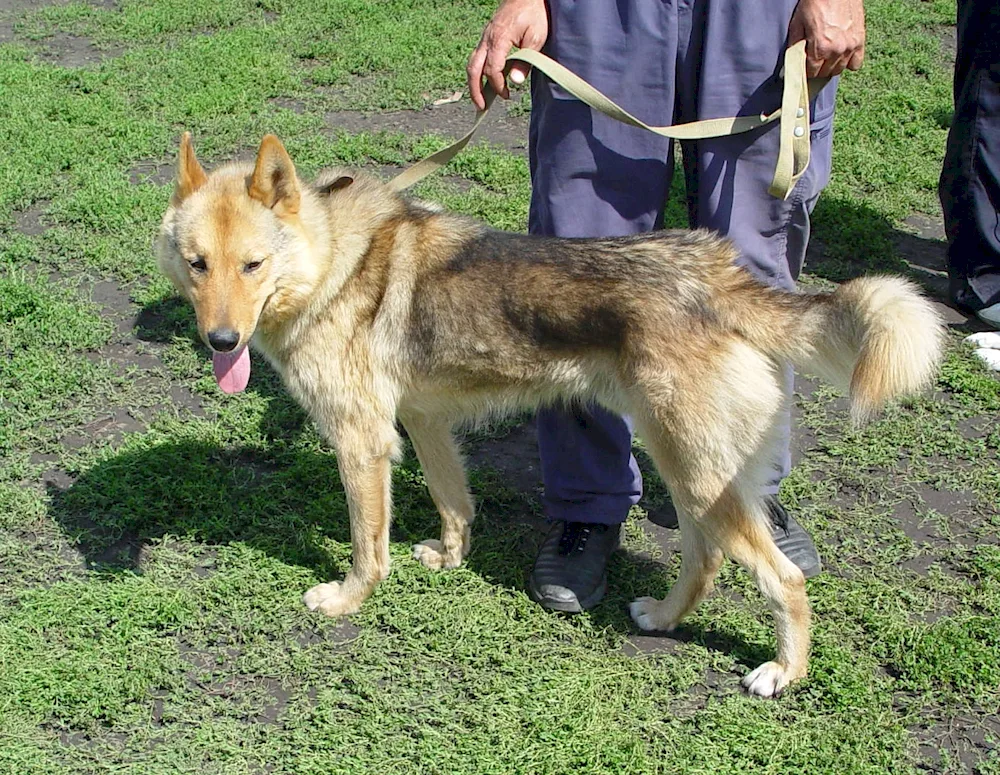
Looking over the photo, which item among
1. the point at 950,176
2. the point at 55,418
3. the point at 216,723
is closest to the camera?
the point at 216,723

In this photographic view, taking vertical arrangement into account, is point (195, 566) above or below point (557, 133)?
below

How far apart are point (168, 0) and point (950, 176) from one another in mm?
7187

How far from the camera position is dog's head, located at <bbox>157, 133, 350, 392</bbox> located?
3414 mm

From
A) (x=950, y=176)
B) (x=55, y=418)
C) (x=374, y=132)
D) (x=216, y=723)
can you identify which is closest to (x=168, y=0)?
(x=374, y=132)

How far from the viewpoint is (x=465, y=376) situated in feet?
11.9

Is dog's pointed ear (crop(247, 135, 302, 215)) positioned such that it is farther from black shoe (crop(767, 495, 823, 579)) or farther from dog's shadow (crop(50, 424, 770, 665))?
black shoe (crop(767, 495, 823, 579))

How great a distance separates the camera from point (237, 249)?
11.3 feet

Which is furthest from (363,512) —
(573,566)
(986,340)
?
(986,340)

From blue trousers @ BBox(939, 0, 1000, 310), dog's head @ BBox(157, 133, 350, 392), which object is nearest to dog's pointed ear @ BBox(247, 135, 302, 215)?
dog's head @ BBox(157, 133, 350, 392)

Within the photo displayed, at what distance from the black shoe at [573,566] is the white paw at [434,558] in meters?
0.34

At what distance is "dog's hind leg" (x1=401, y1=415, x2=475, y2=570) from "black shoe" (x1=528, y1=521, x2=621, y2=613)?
342mm

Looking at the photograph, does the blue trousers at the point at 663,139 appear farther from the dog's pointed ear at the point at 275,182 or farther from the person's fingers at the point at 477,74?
the dog's pointed ear at the point at 275,182

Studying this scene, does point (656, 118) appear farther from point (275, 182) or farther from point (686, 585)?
point (686, 585)

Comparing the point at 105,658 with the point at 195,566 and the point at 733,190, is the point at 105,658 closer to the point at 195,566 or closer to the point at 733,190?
the point at 195,566
